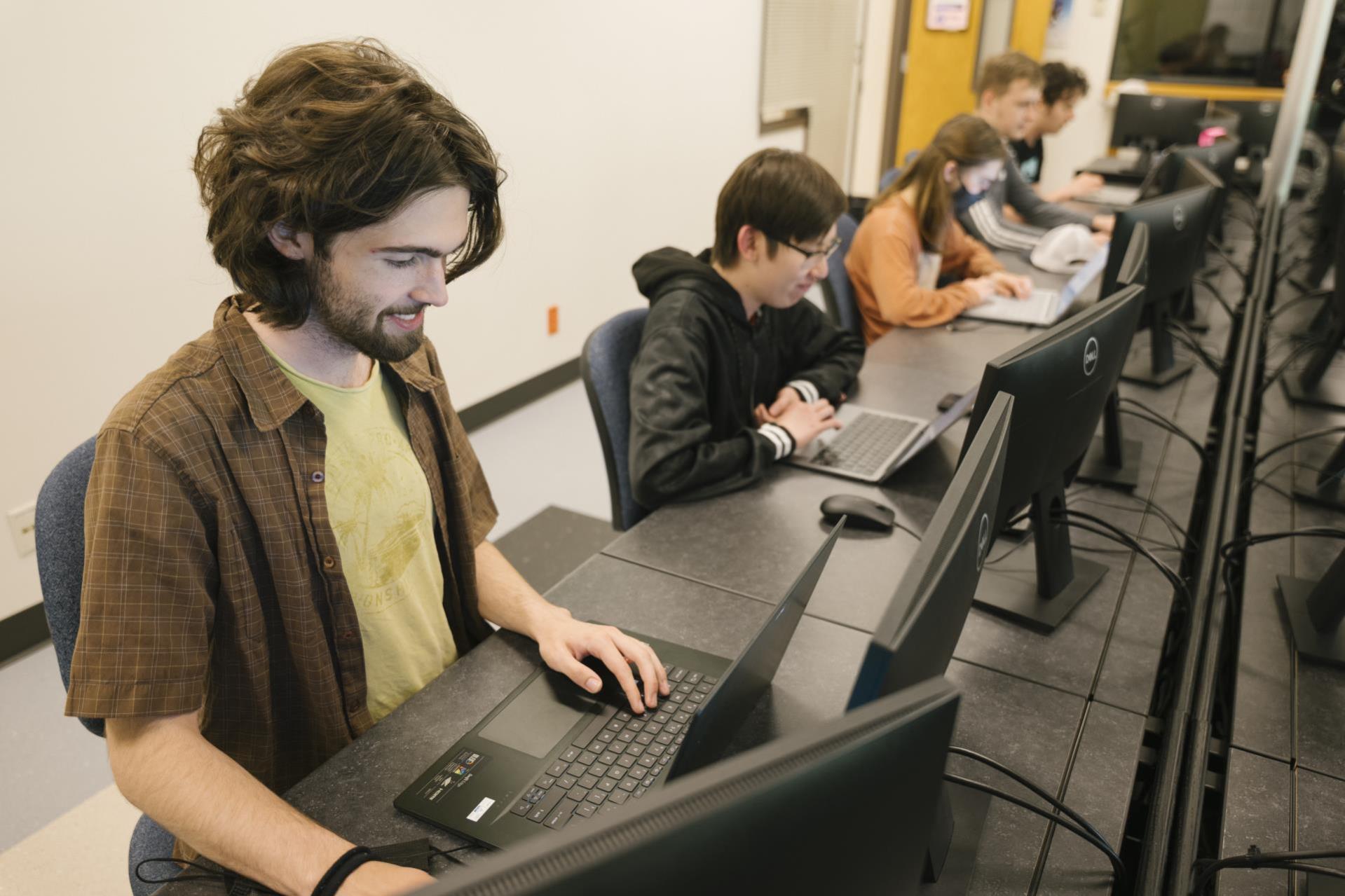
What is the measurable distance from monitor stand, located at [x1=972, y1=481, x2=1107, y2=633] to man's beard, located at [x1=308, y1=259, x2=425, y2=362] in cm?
77

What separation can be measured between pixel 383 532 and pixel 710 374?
787mm

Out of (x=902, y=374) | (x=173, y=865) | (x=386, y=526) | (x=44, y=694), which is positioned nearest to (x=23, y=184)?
(x=44, y=694)

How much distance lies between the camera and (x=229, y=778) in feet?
2.70

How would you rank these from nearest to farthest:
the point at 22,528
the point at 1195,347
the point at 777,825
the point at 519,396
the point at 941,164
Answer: the point at 777,825 < the point at 22,528 < the point at 1195,347 < the point at 941,164 < the point at 519,396

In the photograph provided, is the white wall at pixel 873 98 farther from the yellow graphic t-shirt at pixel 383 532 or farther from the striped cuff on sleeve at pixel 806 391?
the yellow graphic t-shirt at pixel 383 532

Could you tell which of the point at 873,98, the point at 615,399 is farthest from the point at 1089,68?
the point at 615,399

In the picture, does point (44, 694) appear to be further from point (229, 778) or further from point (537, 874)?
point (537, 874)

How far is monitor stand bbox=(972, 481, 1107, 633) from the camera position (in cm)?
122

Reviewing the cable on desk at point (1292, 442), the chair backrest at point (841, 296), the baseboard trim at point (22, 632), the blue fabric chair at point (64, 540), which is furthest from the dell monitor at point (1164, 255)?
the baseboard trim at point (22, 632)

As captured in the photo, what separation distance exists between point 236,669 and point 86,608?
200 mm

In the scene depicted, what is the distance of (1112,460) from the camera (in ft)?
5.41

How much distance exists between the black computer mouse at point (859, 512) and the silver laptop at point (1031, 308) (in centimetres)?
115

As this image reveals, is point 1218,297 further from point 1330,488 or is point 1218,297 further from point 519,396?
point 519,396

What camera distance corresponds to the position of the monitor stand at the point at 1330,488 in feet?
5.05
